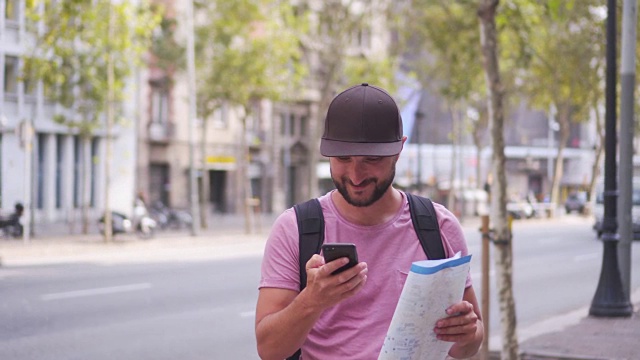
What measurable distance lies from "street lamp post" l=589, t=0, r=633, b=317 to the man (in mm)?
9370

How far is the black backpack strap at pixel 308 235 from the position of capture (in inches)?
124

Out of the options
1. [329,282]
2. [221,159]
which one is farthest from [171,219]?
[329,282]

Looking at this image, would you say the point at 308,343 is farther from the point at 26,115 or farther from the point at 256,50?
the point at 26,115

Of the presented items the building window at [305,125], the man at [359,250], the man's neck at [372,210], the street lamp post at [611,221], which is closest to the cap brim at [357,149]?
the man at [359,250]

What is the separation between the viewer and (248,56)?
35719 mm

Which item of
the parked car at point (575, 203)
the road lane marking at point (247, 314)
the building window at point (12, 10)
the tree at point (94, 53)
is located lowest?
the parked car at point (575, 203)

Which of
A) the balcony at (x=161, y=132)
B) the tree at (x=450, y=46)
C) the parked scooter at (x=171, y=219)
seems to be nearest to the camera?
the tree at (x=450, y=46)

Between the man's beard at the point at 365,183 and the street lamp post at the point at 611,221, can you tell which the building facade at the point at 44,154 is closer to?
the street lamp post at the point at 611,221

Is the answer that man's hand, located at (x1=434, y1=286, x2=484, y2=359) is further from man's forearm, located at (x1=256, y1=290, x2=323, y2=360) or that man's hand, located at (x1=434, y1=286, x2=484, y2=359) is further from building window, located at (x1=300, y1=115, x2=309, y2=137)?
building window, located at (x1=300, y1=115, x2=309, y2=137)

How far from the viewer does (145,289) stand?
1590 centimetres

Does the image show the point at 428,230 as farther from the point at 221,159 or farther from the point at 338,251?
the point at 221,159

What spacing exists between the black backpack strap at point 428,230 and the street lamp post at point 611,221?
30.6ft

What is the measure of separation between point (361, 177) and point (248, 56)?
32968 mm

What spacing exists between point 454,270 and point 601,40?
3638cm
